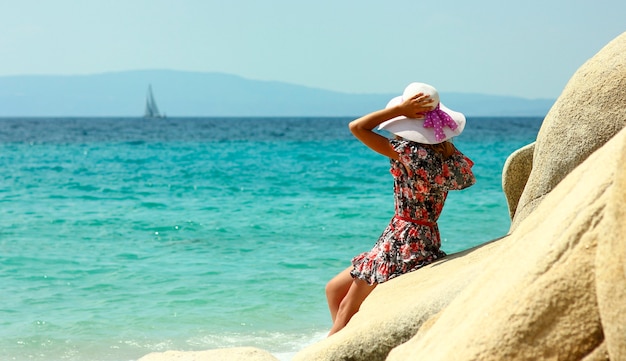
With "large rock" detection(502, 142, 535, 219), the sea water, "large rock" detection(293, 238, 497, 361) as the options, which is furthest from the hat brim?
the sea water

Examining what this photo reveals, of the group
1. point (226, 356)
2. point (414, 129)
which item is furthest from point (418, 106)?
point (226, 356)

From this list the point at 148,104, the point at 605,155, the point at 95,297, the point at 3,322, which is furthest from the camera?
the point at 148,104

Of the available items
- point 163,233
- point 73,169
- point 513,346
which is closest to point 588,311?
point 513,346

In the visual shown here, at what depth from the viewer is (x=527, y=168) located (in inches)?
201

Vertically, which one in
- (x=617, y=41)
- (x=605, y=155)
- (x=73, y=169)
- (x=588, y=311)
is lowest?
(x=73, y=169)

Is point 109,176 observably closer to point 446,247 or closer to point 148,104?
point 446,247

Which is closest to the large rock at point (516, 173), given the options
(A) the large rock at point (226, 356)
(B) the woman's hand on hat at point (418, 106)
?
(B) the woman's hand on hat at point (418, 106)

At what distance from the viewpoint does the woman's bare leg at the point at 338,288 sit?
14.6 ft

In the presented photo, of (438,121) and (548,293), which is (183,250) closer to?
(438,121)

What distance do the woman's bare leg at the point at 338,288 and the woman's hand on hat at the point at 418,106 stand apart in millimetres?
841

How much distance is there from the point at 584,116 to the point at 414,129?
76 cm

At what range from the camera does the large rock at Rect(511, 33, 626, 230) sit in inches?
152

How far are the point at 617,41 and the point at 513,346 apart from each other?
6.49 ft

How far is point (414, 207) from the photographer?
430 cm
